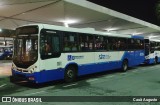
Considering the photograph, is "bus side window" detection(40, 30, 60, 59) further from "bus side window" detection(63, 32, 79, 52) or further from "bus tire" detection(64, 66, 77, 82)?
"bus tire" detection(64, 66, 77, 82)

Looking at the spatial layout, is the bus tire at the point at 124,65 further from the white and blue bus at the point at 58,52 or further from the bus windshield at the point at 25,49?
the bus windshield at the point at 25,49

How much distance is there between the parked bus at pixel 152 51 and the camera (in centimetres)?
2280

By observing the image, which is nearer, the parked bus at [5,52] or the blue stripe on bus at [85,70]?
the blue stripe on bus at [85,70]

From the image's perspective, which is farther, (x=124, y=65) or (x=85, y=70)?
(x=124, y=65)

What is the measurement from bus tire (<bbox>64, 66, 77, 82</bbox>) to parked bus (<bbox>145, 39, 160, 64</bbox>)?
1192 centimetres

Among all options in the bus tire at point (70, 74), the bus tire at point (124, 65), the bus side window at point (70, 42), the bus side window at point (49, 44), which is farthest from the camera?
the bus tire at point (124, 65)

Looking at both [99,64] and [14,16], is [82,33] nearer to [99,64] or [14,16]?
[99,64]

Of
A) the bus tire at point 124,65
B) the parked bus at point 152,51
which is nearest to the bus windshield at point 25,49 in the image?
the bus tire at point 124,65

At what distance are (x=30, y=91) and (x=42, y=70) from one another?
3.53 feet

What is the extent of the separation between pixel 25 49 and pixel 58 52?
154cm

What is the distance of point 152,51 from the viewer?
23.9 meters

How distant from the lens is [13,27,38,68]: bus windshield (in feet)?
34.2

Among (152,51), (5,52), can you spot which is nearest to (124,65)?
(152,51)

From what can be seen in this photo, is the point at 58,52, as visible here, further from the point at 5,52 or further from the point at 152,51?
the point at 5,52
